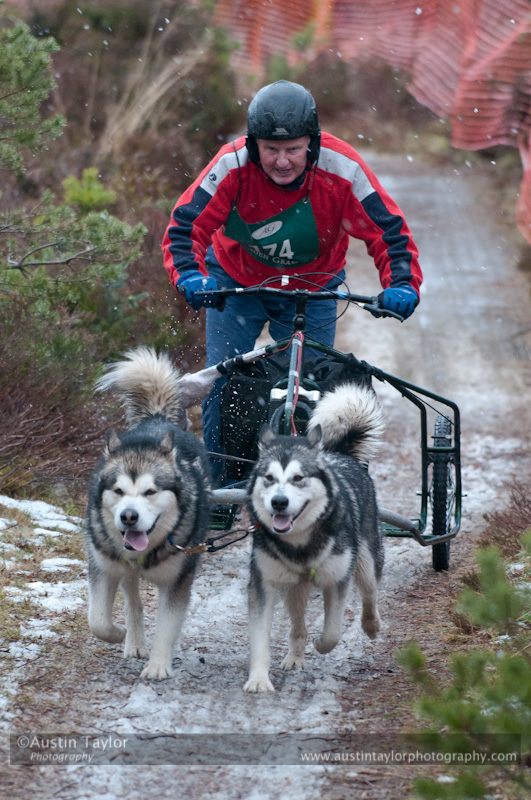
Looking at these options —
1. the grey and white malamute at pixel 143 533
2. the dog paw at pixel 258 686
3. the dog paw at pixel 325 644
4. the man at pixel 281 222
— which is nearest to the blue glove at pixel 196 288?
the man at pixel 281 222

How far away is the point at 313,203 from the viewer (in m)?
5.04

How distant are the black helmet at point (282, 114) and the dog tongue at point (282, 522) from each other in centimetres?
206

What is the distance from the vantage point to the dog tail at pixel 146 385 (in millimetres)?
4543

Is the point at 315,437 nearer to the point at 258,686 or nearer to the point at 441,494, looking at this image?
the point at 258,686

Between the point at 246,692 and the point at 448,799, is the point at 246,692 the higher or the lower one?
the lower one

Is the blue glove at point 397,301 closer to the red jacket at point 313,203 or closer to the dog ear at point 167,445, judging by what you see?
the red jacket at point 313,203

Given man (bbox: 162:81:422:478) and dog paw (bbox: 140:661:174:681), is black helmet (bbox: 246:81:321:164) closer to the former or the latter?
man (bbox: 162:81:422:478)

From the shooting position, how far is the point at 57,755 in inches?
120

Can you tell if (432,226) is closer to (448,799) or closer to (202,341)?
(202,341)

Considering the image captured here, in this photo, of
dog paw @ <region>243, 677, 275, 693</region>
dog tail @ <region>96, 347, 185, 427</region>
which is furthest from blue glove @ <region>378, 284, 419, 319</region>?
dog paw @ <region>243, 677, 275, 693</region>

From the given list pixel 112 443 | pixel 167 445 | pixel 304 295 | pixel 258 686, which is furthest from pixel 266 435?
pixel 258 686

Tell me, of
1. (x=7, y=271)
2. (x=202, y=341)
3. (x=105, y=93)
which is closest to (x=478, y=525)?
(x=202, y=341)

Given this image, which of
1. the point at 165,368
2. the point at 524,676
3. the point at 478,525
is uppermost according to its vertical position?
the point at 524,676

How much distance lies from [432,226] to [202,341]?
29.8 ft
